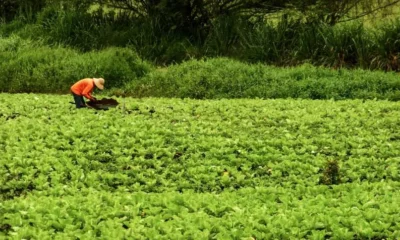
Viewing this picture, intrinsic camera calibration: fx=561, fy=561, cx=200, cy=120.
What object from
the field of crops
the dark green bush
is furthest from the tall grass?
the field of crops

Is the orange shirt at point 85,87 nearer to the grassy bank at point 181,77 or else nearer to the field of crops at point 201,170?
the field of crops at point 201,170

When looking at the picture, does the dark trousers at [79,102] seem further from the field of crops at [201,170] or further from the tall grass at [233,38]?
the tall grass at [233,38]

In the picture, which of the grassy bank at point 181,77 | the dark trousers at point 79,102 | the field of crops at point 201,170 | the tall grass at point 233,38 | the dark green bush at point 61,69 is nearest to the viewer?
the field of crops at point 201,170

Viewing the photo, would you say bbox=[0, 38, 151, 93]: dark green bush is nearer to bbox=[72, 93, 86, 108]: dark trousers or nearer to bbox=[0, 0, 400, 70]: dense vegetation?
bbox=[0, 0, 400, 70]: dense vegetation

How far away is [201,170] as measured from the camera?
17.6 ft

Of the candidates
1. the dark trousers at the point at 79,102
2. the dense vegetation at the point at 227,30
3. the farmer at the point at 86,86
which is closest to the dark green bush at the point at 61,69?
the dense vegetation at the point at 227,30

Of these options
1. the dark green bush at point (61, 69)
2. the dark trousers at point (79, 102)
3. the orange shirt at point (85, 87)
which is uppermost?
the orange shirt at point (85, 87)

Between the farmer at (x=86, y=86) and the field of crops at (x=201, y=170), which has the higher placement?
the farmer at (x=86, y=86)

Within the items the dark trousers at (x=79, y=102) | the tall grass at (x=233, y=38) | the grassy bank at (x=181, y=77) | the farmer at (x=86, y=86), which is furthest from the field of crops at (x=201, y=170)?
the tall grass at (x=233, y=38)

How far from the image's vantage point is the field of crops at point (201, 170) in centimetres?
375

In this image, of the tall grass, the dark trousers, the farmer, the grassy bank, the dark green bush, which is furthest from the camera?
the tall grass

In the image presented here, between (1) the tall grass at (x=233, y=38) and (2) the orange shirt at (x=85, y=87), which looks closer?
(2) the orange shirt at (x=85, y=87)

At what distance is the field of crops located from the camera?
3.75 metres

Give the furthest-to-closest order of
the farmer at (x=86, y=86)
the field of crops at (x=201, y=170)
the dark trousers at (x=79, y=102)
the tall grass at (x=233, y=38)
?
the tall grass at (x=233, y=38), the dark trousers at (x=79, y=102), the farmer at (x=86, y=86), the field of crops at (x=201, y=170)
